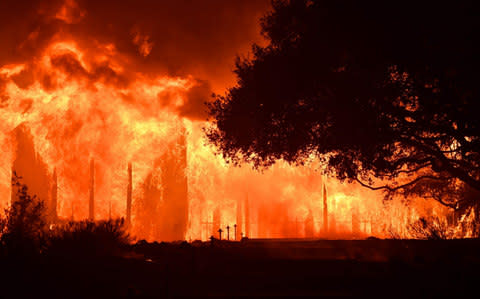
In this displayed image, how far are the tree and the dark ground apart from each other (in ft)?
11.6

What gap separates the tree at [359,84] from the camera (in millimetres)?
10648

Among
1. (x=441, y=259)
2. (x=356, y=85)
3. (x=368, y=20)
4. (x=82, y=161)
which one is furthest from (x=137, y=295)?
(x=82, y=161)

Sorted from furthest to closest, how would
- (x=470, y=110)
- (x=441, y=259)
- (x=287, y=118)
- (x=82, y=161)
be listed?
(x=82, y=161)
(x=287, y=118)
(x=470, y=110)
(x=441, y=259)

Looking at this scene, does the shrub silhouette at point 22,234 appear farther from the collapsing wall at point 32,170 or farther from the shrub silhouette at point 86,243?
the collapsing wall at point 32,170

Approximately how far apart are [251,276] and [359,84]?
631 centimetres

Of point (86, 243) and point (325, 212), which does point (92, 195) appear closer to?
point (325, 212)

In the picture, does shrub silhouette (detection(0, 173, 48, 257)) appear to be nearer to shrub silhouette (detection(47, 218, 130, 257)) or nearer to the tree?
shrub silhouette (detection(47, 218, 130, 257))

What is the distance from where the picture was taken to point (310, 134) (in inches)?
543

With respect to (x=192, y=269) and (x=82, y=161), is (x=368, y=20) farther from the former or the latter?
(x=82, y=161)

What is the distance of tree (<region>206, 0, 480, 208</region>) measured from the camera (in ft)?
34.9

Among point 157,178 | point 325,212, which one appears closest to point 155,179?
point 157,178

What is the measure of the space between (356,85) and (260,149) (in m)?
4.35

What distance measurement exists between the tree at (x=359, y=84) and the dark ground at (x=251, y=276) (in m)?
3.53

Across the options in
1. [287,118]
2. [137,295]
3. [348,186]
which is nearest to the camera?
[137,295]
